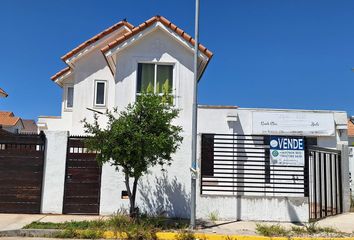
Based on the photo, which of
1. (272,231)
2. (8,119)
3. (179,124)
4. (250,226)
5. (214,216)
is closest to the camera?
(272,231)

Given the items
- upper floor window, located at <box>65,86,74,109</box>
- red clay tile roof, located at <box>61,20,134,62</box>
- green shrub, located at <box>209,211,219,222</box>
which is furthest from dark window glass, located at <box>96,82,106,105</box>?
green shrub, located at <box>209,211,219,222</box>

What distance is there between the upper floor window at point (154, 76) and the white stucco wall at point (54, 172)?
3766 millimetres

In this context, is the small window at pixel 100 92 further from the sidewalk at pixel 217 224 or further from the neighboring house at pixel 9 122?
the neighboring house at pixel 9 122

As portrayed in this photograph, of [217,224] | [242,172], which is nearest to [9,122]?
[242,172]

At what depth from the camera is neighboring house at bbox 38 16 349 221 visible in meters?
11.2

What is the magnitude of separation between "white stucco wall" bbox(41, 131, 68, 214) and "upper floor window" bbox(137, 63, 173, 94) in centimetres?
377

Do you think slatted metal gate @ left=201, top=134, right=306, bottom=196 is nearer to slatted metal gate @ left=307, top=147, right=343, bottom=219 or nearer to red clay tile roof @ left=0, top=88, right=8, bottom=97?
slatted metal gate @ left=307, top=147, right=343, bottom=219

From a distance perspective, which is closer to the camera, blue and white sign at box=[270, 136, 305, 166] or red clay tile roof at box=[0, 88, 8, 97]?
blue and white sign at box=[270, 136, 305, 166]

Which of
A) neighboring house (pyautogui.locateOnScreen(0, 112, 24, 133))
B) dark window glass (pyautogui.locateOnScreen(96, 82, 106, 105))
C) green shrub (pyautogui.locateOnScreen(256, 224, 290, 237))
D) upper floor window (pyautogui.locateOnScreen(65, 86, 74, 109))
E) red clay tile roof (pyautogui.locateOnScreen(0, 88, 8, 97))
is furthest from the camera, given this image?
neighboring house (pyautogui.locateOnScreen(0, 112, 24, 133))

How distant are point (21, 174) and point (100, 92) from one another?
23.2 ft

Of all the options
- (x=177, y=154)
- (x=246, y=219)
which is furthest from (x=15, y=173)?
(x=246, y=219)

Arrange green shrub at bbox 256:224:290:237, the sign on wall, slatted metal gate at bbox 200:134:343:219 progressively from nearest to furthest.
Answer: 1. green shrub at bbox 256:224:290:237
2. slatted metal gate at bbox 200:134:343:219
3. the sign on wall

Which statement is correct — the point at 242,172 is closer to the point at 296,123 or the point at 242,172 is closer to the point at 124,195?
the point at 124,195

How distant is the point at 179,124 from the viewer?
45.4ft
